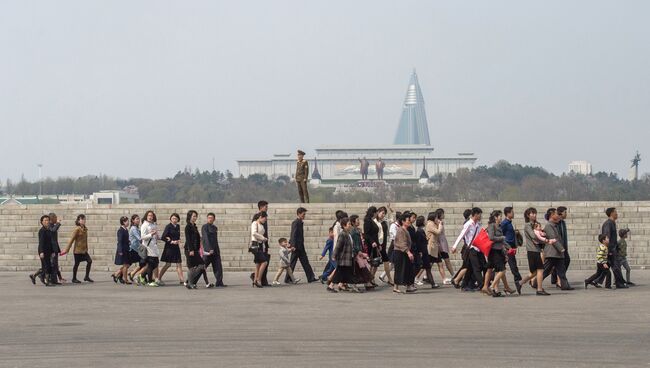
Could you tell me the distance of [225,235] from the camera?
27109 millimetres

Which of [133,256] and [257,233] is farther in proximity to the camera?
[133,256]

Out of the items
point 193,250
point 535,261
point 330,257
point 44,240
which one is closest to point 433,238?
point 330,257

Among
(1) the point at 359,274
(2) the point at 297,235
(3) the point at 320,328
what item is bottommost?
(3) the point at 320,328

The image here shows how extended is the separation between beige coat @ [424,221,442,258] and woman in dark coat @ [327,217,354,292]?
187 cm

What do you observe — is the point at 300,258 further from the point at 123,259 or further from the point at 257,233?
the point at 123,259

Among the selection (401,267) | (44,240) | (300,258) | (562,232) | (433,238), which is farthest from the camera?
(300,258)

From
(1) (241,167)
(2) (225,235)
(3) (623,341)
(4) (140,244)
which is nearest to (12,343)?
(3) (623,341)

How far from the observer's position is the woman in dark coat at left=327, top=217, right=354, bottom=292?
1950 cm

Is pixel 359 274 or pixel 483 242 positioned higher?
pixel 483 242

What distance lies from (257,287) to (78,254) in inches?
139

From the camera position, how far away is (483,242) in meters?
18.5

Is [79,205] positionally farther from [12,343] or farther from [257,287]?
[12,343]

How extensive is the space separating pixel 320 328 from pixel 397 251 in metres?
5.14

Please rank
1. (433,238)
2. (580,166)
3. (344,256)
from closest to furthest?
(344,256) < (433,238) < (580,166)
